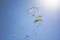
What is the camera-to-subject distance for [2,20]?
6.02 ft

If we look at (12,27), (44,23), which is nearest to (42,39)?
(44,23)

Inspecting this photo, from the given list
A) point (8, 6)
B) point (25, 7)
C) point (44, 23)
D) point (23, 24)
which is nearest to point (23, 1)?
point (25, 7)

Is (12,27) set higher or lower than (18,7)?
lower

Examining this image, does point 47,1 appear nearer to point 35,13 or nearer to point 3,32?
point 35,13

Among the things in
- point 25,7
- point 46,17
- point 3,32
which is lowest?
point 3,32

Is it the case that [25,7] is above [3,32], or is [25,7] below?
above

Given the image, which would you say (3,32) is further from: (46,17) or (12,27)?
(46,17)

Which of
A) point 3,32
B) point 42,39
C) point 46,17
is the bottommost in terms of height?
point 42,39

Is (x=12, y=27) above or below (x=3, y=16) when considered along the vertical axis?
below

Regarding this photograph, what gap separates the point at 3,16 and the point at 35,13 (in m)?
0.53

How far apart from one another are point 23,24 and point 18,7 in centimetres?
29

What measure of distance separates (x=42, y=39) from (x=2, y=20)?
2.40 feet

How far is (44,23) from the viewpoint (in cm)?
187

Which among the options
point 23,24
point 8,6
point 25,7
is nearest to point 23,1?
point 25,7
